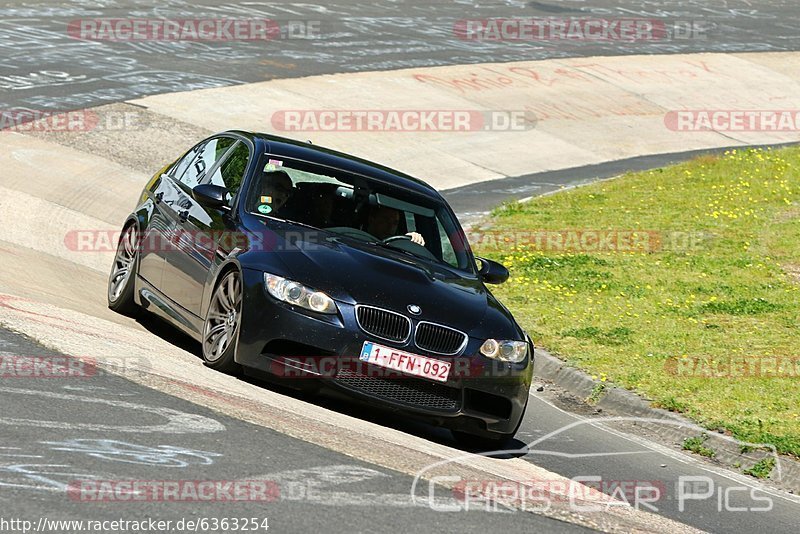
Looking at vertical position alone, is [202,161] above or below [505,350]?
above

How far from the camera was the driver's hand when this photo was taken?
9.61m

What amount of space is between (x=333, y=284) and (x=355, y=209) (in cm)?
139

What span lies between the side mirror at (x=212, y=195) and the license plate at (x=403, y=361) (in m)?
1.85

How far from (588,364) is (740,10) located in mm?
33795

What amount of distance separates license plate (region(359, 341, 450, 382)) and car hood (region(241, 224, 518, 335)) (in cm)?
27

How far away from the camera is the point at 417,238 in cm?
964

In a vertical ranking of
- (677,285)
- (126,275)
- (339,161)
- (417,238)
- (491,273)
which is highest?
(339,161)

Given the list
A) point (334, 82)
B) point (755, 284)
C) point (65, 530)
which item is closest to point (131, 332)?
point (65, 530)

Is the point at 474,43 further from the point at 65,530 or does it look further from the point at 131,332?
the point at 65,530

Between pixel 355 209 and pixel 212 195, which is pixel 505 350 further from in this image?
pixel 212 195

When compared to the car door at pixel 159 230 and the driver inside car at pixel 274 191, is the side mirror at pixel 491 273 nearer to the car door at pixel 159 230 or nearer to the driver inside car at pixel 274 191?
the driver inside car at pixel 274 191
